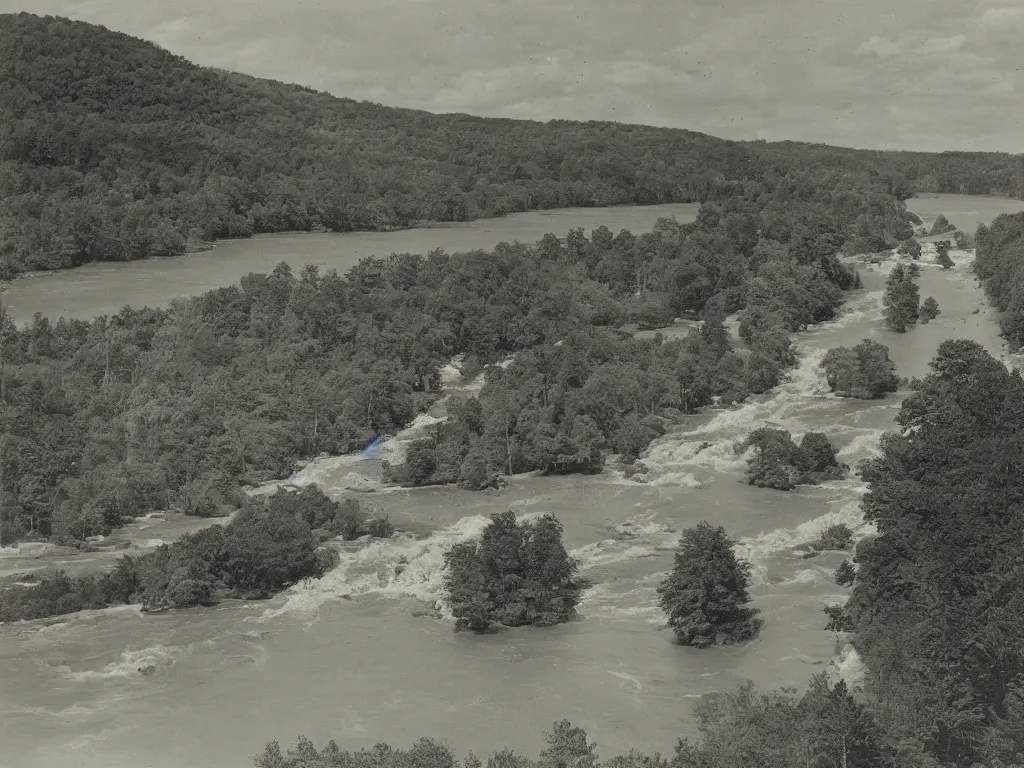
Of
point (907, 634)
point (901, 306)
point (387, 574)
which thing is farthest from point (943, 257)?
point (907, 634)

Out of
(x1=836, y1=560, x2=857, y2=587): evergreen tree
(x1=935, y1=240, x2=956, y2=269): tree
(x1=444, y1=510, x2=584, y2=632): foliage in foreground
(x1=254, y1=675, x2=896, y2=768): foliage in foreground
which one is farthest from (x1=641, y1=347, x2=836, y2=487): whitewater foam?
(x1=935, y1=240, x2=956, y2=269): tree

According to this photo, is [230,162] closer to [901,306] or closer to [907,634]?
[901,306]

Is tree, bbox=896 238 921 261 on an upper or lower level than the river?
upper

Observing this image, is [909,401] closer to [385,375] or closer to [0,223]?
[385,375]

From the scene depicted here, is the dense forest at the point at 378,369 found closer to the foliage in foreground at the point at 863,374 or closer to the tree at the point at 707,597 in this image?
the foliage in foreground at the point at 863,374

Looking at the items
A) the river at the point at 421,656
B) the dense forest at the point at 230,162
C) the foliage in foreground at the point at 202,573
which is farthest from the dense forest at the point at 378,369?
the dense forest at the point at 230,162

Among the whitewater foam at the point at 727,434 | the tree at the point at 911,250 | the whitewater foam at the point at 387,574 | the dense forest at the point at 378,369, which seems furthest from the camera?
the tree at the point at 911,250

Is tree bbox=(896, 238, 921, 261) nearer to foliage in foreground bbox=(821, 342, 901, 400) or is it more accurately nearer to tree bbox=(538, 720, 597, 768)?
foliage in foreground bbox=(821, 342, 901, 400)
